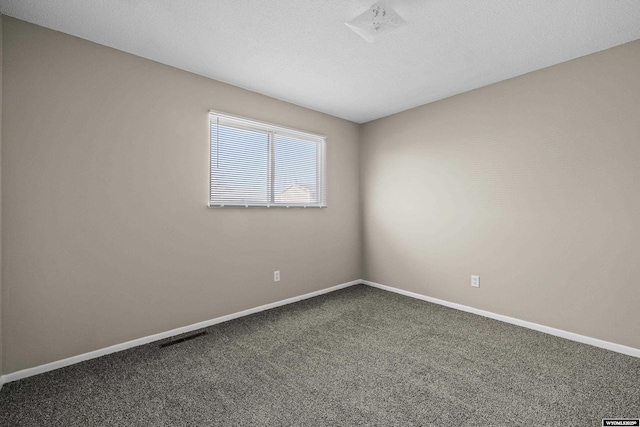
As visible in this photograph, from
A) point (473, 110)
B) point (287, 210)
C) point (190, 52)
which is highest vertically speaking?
point (190, 52)

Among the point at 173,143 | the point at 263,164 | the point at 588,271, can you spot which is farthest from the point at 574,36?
the point at 173,143

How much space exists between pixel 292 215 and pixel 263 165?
0.72 meters

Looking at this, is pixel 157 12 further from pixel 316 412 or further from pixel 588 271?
pixel 588 271

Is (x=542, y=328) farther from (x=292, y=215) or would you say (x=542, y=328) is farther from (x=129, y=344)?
(x=129, y=344)

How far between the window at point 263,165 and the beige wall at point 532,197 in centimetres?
115

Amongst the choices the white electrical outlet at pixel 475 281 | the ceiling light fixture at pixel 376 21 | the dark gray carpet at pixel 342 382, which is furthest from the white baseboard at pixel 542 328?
the ceiling light fixture at pixel 376 21

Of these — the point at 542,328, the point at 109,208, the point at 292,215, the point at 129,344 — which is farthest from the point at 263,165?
the point at 542,328

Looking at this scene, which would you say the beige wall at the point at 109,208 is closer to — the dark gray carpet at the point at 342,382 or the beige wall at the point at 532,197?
the dark gray carpet at the point at 342,382

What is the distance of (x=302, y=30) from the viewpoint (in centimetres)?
222

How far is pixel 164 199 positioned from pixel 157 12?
147cm

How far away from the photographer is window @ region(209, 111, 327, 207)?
10.2ft

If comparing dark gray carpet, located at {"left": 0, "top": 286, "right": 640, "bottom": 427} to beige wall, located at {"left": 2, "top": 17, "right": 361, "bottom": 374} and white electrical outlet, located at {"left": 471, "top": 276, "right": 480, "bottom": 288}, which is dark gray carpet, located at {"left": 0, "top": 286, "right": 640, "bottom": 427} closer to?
beige wall, located at {"left": 2, "top": 17, "right": 361, "bottom": 374}

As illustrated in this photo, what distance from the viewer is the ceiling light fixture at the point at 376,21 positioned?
1936 millimetres

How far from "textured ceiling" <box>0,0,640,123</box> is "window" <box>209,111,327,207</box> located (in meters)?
0.54
